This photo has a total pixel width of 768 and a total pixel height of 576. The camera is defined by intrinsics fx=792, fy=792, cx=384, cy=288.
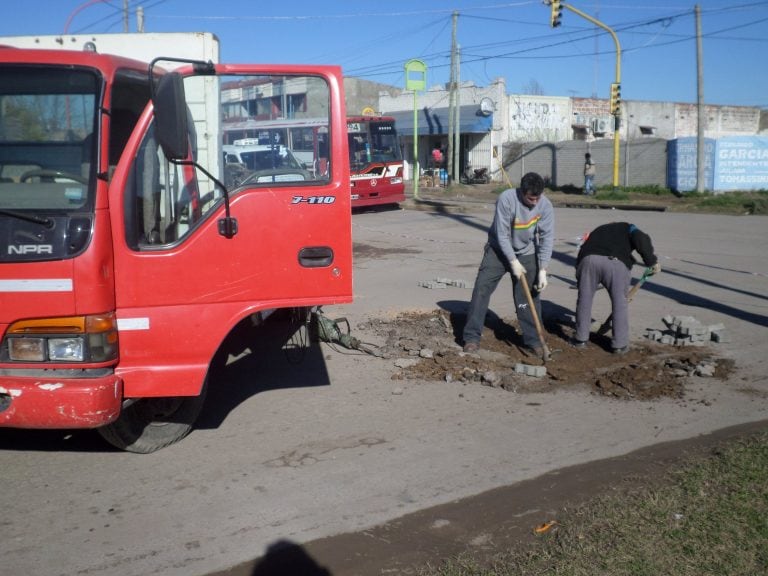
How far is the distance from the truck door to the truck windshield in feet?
0.82

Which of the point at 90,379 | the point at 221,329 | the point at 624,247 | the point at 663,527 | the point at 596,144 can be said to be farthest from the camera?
the point at 596,144

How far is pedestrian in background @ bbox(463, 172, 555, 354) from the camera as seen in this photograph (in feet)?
25.4

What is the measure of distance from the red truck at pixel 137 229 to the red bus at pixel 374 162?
2044 cm

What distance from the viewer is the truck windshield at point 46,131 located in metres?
4.53

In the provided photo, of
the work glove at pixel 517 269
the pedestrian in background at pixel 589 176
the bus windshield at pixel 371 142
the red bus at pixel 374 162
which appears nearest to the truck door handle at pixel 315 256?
the work glove at pixel 517 269

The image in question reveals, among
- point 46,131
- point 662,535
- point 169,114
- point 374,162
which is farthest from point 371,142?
point 662,535

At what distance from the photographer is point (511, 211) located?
779 centimetres

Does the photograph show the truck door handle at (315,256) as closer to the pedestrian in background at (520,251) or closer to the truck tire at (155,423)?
the truck tire at (155,423)

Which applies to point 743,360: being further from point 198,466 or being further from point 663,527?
point 198,466

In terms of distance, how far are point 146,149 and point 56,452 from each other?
89.2 inches

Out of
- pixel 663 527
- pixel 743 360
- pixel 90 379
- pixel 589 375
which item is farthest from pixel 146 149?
pixel 743 360

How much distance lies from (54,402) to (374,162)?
22.1 m

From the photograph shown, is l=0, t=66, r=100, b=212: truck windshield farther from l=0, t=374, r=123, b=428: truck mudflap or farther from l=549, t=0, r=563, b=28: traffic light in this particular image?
l=549, t=0, r=563, b=28: traffic light

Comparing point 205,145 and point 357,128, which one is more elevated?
point 357,128
